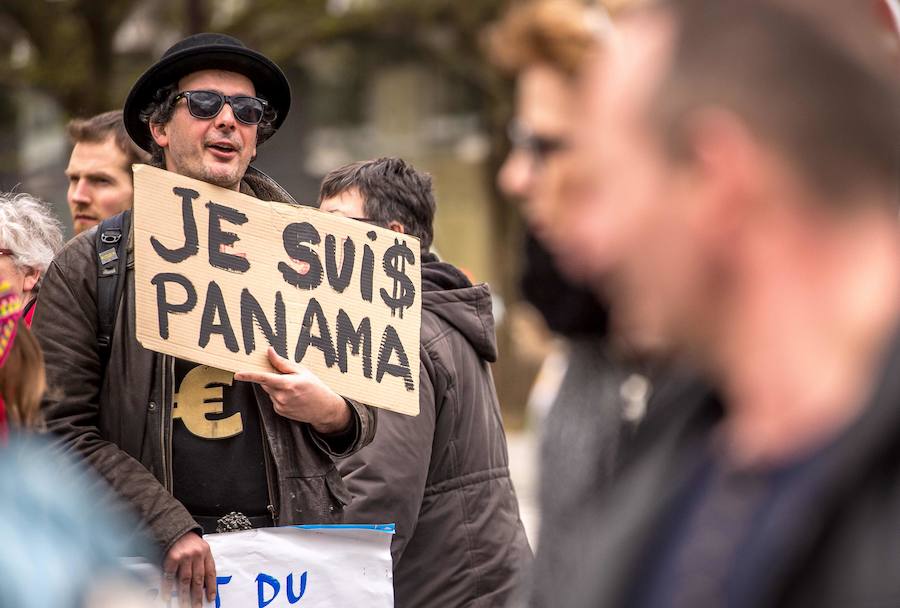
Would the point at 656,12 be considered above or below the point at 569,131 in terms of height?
above

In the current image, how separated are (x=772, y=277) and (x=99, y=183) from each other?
13.2 feet

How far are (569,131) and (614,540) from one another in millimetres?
498

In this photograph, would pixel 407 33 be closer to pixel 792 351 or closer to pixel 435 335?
pixel 435 335

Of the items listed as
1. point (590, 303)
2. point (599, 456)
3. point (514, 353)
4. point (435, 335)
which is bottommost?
point (514, 353)

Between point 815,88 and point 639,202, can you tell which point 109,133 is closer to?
point 639,202

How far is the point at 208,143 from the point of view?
3.46 metres

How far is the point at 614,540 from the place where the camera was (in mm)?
1315

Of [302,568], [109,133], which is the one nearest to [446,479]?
[302,568]

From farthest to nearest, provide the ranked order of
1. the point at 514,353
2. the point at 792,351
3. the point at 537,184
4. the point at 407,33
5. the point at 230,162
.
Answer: the point at 407,33
the point at 514,353
the point at 230,162
the point at 537,184
the point at 792,351

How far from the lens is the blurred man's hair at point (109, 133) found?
190 inches

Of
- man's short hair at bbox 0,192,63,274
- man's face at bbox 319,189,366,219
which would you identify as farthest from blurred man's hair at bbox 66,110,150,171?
man's face at bbox 319,189,366,219

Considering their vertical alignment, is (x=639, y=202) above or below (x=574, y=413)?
above

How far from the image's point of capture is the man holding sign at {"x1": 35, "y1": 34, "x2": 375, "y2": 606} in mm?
3186

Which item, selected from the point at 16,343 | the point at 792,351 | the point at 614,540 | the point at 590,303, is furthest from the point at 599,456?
the point at 16,343
